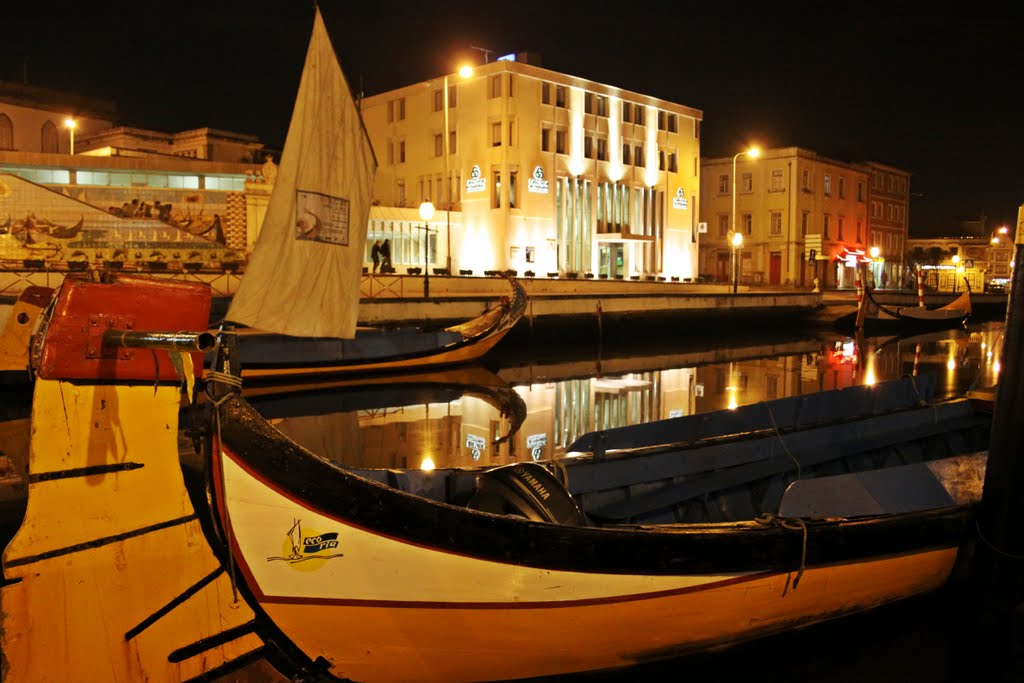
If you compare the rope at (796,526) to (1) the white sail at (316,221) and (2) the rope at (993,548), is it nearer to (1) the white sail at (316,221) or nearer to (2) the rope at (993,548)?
(2) the rope at (993,548)

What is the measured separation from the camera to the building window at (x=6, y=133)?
134 feet

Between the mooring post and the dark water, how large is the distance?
12 centimetres

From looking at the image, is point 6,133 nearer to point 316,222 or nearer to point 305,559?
point 316,222

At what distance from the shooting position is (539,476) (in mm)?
5859

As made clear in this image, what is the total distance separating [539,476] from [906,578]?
9.59 ft

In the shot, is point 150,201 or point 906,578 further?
point 150,201

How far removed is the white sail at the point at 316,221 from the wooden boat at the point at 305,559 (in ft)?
3.00

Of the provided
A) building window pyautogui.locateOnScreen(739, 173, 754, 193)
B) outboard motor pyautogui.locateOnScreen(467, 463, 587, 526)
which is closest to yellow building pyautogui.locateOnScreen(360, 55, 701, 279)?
building window pyautogui.locateOnScreen(739, 173, 754, 193)

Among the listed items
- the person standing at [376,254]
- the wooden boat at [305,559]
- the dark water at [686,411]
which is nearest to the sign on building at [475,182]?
the person standing at [376,254]

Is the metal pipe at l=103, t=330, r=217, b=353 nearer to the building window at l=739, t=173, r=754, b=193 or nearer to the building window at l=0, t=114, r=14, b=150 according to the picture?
Answer: the building window at l=0, t=114, r=14, b=150

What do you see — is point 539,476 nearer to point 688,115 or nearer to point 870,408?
point 870,408

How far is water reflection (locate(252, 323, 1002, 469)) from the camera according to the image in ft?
43.8

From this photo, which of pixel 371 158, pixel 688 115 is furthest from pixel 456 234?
pixel 371 158

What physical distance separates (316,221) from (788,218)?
2334 inches
